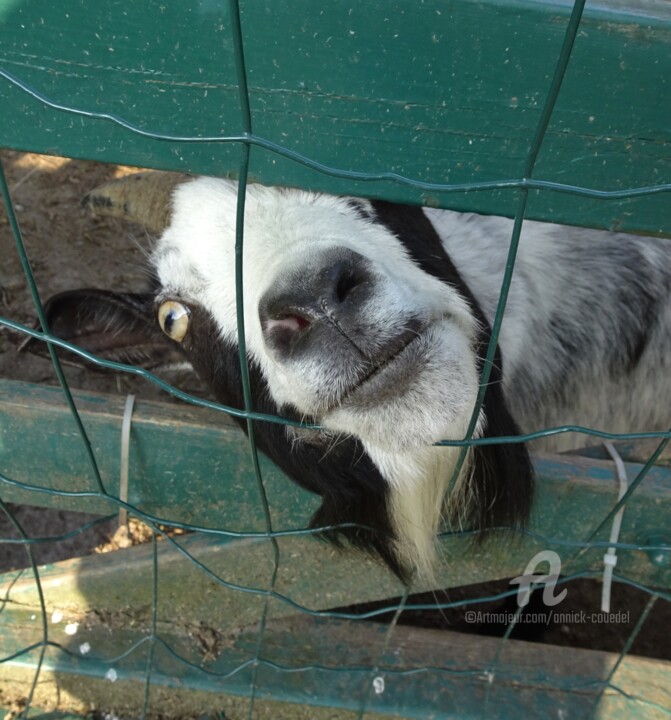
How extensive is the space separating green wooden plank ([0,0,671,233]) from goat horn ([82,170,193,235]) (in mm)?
947

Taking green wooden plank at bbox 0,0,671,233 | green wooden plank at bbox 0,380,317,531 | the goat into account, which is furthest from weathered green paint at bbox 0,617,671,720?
green wooden plank at bbox 0,0,671,233

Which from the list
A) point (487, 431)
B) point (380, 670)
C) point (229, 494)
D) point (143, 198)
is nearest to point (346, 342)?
point (487, 431)

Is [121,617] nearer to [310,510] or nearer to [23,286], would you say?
[310,510]

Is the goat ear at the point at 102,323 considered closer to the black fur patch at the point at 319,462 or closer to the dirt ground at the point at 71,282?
the black fur patch at the point at 319,462

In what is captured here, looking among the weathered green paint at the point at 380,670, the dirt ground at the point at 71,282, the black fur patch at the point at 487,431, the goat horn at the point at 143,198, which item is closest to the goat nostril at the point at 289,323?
the black fur patch at the point at 487,431

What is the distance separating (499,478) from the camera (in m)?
2.08

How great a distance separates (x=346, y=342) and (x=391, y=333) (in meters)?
0.10

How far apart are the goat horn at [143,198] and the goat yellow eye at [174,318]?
12.4 inches

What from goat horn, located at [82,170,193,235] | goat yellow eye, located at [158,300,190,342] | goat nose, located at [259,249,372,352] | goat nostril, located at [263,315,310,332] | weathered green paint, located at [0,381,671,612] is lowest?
weathered green paint, located at [0,381,671,612]

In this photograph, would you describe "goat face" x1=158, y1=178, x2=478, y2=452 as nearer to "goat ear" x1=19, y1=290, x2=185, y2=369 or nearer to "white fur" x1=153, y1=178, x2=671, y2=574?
"white fur" x1=153, y1=178, x2=671, y2=574

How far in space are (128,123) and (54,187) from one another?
13.6 ft

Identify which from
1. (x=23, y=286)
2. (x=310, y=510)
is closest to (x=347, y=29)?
(x=310, y=510)

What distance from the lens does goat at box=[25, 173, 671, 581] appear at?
149 centimetres

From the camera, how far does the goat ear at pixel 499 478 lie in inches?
78.8
